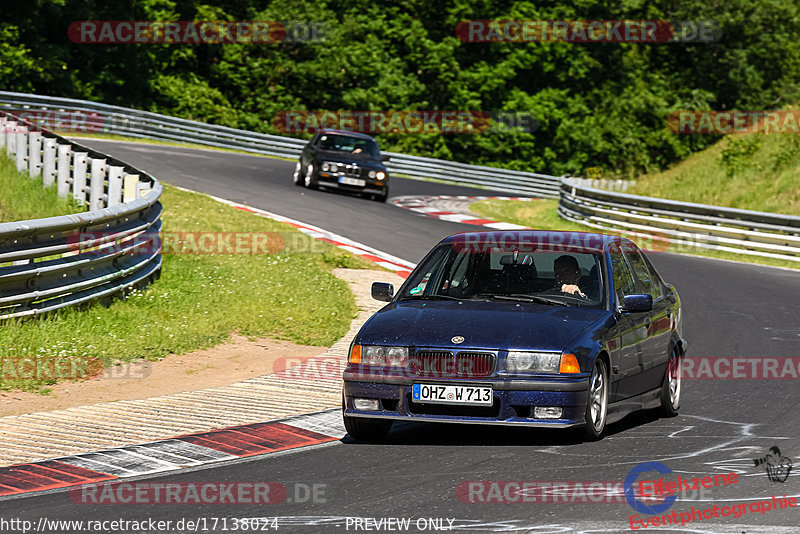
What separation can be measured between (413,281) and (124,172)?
9.56 metres

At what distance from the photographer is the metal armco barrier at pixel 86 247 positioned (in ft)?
37.1

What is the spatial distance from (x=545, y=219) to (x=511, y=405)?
24454 mm

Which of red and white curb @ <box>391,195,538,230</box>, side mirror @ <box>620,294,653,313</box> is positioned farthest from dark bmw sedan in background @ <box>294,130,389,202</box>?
side mirror @ <box>620,294,653,313</box>

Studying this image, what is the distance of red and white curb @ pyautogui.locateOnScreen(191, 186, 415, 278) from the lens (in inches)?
771

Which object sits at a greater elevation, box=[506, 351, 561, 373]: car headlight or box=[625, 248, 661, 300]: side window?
box=[625, 248, 661, 300]: side window

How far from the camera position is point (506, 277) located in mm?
9062

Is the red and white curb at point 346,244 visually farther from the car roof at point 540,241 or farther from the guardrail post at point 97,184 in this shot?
the car roof at point 540,241

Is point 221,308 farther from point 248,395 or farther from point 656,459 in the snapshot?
point 656,459

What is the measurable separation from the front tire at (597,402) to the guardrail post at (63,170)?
1348cm

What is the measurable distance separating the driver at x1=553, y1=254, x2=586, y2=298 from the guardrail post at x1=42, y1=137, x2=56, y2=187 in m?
13.5

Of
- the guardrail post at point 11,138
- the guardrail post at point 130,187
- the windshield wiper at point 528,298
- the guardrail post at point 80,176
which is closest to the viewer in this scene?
the windshield wiper at point 528,298

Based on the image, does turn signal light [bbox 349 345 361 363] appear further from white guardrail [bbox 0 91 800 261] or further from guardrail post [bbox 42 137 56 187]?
white guardrail [bbox 0 91 800 261]

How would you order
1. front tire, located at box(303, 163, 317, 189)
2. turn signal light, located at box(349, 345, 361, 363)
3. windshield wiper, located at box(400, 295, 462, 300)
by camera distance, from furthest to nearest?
1. front tire, located at box(303, 163, 317, 189)
2. windshield wiper, located at box(400, 295, 462, 300)
3. turn signal light, located at box(349, 345, 361, 363)

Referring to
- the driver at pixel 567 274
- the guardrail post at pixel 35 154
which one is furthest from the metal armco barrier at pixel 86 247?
Result: the driver at pixel 567 274
